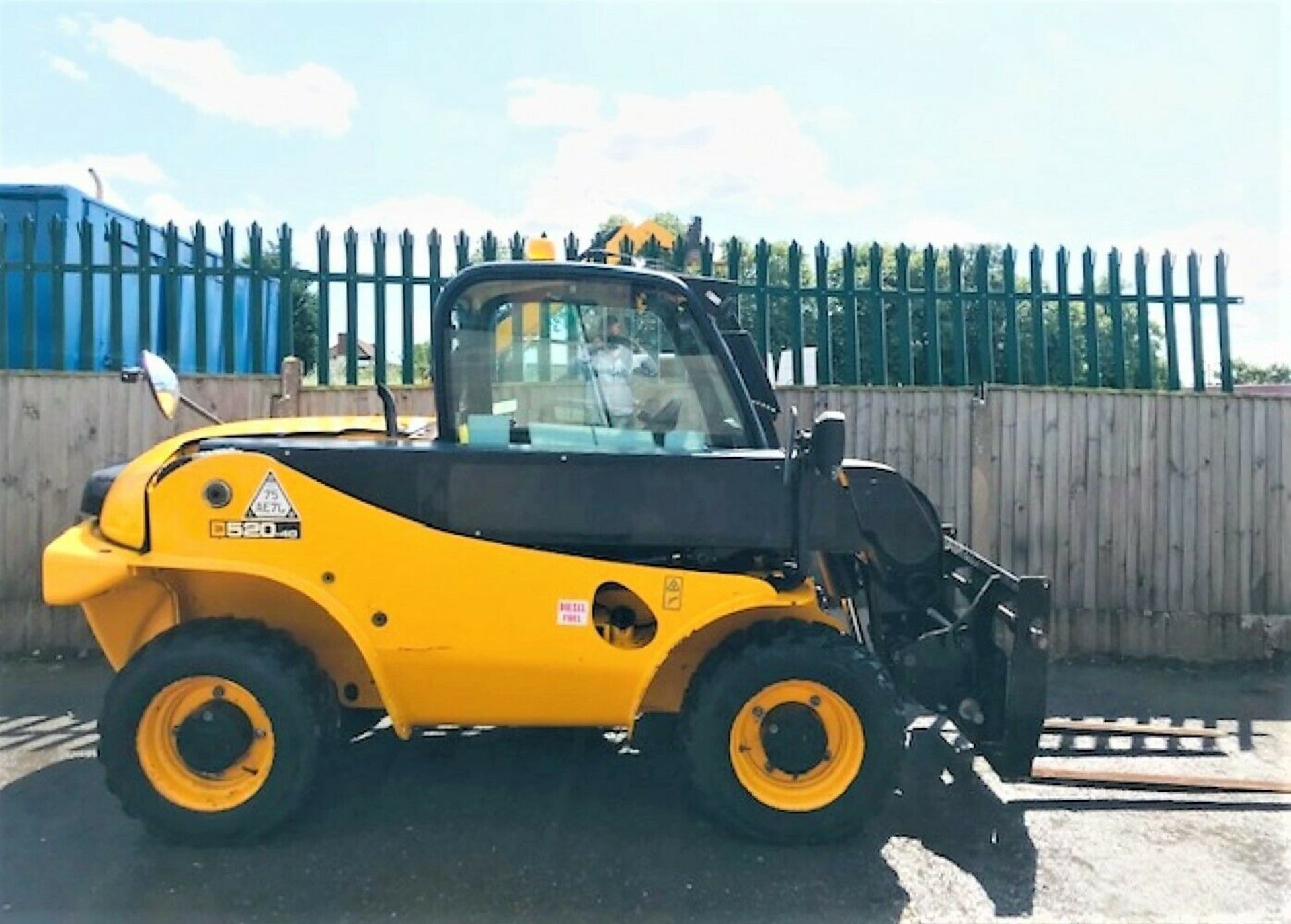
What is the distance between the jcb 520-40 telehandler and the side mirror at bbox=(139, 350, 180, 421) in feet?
0.12

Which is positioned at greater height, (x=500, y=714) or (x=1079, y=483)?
(x=1079, y=483)

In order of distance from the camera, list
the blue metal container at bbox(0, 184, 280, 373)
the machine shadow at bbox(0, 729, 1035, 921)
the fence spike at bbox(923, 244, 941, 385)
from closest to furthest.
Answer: the machine shadow at bbox(0, 729, 1035, 921), the blue metal container at bbox(0, 184, 280, 373), the fence spike at bbox(923, 244, 941, 385)

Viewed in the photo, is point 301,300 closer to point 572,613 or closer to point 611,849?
point 572,613

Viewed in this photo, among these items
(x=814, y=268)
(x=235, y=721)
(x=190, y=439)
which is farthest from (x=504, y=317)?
(x=814, y=268)

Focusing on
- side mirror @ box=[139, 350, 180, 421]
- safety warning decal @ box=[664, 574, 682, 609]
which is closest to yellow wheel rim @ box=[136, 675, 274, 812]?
side mirror @ box=[139, 350, 180, 421]

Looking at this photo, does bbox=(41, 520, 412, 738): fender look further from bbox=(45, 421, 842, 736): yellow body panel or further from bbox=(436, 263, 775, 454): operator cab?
bbox=(436, 263, 775, 454): operator cab

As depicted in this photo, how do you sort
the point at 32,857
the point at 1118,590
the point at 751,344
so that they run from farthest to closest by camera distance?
1. the point at 1118,590
2. the point at 751,344
3. the point at 32,857

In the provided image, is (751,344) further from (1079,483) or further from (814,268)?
(1079,483)

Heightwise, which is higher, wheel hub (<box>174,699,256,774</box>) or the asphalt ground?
wheel hub (<box>174,699,256,774</box>)

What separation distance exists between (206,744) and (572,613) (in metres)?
1.48

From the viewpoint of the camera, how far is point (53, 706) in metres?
5.64

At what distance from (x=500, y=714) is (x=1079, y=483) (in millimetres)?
4545

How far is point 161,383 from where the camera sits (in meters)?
4.22

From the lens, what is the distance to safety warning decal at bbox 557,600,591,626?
154 inches
